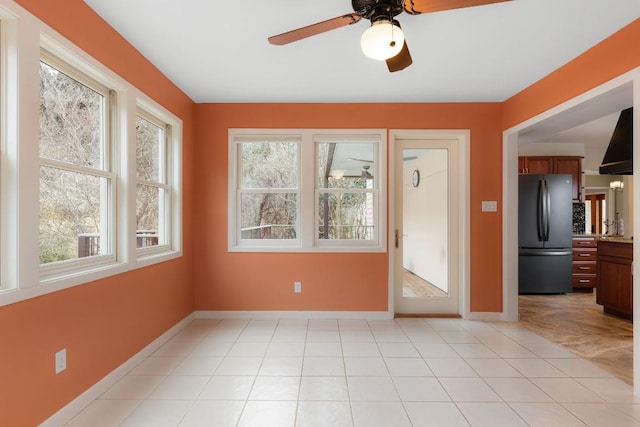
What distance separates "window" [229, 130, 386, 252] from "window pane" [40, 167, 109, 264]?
1.80 meters

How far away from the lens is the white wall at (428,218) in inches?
173

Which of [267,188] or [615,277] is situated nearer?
[267,188]

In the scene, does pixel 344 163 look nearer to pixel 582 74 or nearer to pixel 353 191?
pixel 353 191

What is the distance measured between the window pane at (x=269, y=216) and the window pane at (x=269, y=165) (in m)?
0.15

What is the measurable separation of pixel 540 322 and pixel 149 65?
16.3ft

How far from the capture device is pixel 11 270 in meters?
1.75

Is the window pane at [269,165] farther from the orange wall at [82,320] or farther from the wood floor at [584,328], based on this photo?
the wood floor at [584,328]

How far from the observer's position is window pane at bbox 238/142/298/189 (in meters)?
4.30

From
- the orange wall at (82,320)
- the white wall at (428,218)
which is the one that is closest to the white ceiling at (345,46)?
the orange wall at (82,320)

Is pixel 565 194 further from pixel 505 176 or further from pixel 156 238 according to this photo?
pixel 156 238

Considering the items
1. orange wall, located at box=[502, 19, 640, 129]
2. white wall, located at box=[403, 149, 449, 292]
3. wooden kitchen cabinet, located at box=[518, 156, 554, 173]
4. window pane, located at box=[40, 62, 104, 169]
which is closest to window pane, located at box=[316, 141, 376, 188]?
white wall, located at box=[403, 149, 449, 292]

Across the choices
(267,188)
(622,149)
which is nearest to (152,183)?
(267,188)

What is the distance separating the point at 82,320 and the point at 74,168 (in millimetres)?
977

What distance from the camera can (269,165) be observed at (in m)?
4.31
